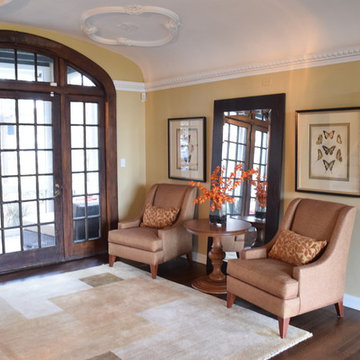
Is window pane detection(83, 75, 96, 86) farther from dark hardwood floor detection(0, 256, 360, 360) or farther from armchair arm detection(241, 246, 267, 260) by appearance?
armchair arm detection(241, 246, 267, 260)

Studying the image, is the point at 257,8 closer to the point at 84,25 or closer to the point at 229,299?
the point at 84,25

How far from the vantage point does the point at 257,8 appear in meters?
3.55

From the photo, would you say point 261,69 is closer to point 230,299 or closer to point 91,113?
point 91,113

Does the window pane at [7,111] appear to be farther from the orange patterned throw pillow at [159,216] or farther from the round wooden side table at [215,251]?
the round wooden side table at [215,251]

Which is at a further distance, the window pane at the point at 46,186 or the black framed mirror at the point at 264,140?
the window pane at the point at 46,186

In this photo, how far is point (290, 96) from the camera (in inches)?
162

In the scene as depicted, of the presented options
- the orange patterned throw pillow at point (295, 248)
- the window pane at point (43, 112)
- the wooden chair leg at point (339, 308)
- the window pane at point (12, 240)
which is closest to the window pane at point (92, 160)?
the window pane at point (43, 112)

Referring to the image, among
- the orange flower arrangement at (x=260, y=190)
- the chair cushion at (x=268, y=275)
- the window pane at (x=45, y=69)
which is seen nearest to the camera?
the chair cushion at (x=268, y=275)

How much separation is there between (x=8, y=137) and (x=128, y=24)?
189cm

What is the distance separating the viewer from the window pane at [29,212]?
490 cm

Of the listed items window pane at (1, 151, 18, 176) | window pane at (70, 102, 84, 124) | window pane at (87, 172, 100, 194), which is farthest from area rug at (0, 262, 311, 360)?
window pane at (70, 102, 84, 124)

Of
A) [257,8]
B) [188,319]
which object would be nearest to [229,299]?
[188,319]

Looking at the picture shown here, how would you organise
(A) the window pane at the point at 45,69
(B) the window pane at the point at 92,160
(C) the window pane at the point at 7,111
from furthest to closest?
(B) the window pane at the point at 92,160
(A) the window pane at the point at 45,69
(C) the window pane at the point at 7,111

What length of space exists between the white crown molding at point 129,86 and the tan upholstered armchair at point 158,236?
1451 millimetres
